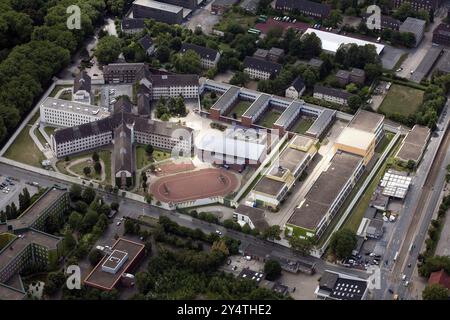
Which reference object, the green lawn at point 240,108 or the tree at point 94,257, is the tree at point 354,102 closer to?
the green lawn at point 240,108

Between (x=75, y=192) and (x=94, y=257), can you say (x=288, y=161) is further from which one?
(x=94, y=257)

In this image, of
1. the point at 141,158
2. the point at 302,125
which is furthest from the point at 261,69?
the point at 141,158

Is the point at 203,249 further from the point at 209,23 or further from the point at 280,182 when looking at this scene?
the point at 209,23

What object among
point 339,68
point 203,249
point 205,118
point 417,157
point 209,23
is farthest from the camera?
point 209,23

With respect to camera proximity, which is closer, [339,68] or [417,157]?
[417,157]

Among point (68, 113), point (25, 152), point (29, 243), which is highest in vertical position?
point (68, 113)

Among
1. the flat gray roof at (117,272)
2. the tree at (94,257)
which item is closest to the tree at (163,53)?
the flat gray roof at (117,272)

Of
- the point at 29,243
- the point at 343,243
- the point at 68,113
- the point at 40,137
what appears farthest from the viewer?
the point at 68,113

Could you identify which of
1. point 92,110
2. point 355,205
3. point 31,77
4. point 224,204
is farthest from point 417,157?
point 31,77
